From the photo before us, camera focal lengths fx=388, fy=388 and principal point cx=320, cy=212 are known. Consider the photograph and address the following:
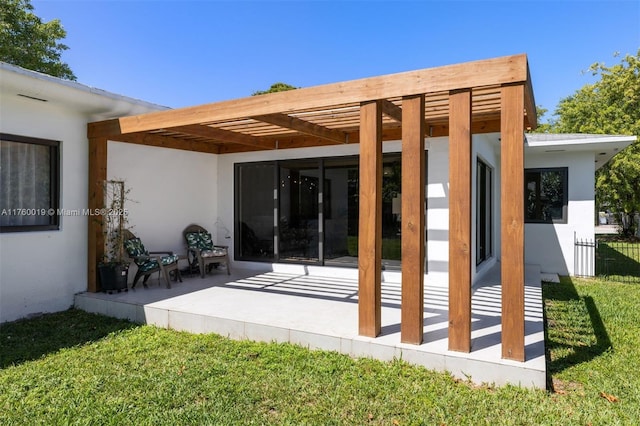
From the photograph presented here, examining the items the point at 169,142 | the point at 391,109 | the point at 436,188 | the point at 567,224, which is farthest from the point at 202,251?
the point at 567,224

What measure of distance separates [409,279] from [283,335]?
155 cm

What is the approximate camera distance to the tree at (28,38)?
15802mm

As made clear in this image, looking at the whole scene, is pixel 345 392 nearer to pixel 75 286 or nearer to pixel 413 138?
pixel 413 138

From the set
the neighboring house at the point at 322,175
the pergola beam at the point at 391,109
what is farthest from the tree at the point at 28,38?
the pergola beam at the point at 391,109

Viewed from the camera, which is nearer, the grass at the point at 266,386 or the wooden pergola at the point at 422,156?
the grass at the point at 266,386

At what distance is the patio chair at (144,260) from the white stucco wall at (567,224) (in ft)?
27.1

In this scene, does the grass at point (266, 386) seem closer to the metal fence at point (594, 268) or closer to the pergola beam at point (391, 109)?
the pergola beam at point (391, 109)

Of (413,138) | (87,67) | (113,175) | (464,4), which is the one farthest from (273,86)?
(413,138)

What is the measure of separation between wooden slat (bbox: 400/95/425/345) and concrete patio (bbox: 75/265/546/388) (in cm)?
28

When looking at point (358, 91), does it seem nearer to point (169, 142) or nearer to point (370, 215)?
point (370, 215)

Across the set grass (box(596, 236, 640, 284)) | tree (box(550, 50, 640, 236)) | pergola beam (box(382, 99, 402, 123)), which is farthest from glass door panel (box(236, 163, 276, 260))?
tree (box(550, 50, 640, 236))

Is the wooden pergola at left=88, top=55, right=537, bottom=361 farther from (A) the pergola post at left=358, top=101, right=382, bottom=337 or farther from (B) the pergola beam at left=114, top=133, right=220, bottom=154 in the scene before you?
(B) the pergola beam at left=114, top=133, right=220, bottom=154

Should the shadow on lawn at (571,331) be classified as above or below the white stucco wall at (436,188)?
below

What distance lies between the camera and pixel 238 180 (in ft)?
28.1
